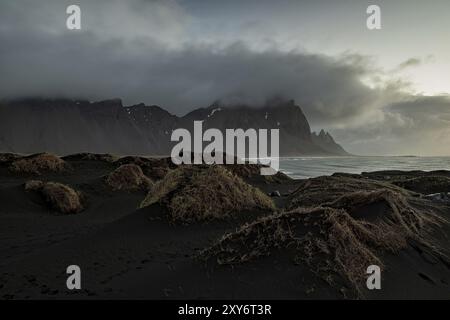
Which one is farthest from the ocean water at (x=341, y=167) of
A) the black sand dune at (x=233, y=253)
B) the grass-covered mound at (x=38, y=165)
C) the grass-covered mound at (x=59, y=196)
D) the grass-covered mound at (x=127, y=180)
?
the black sand dune at (x=233, y=253)

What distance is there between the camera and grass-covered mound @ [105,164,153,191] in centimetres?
2008

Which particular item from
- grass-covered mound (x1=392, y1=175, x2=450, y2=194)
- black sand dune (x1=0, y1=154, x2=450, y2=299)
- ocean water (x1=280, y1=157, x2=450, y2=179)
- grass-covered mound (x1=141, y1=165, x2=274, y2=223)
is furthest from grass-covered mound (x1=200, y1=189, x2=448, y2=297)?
ocean water (x1=280, y1=157, x2=450, y2=179)

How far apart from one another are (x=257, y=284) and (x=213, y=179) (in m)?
6.57

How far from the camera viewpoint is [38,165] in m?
23.9

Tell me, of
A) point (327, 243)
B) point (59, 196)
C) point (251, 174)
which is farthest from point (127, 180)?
point (327, 243)

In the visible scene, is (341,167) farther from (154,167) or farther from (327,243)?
(327,243)

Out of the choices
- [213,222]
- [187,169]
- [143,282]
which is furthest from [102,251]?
[187,169]

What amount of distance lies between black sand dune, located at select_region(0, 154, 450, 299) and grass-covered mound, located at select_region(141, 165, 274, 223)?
3.1 inches

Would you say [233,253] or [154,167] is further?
[154,167]

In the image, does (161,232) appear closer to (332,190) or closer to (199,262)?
(199,262)

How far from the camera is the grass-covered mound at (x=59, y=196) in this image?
49.8 ft

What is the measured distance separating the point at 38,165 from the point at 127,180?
25.7 feet

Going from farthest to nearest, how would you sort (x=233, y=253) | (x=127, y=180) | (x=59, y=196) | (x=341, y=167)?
→ (x=341, y=167), (x=127, y=180), (x=59, y=196), (x=233, y=253)

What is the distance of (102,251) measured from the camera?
891 centimetres
